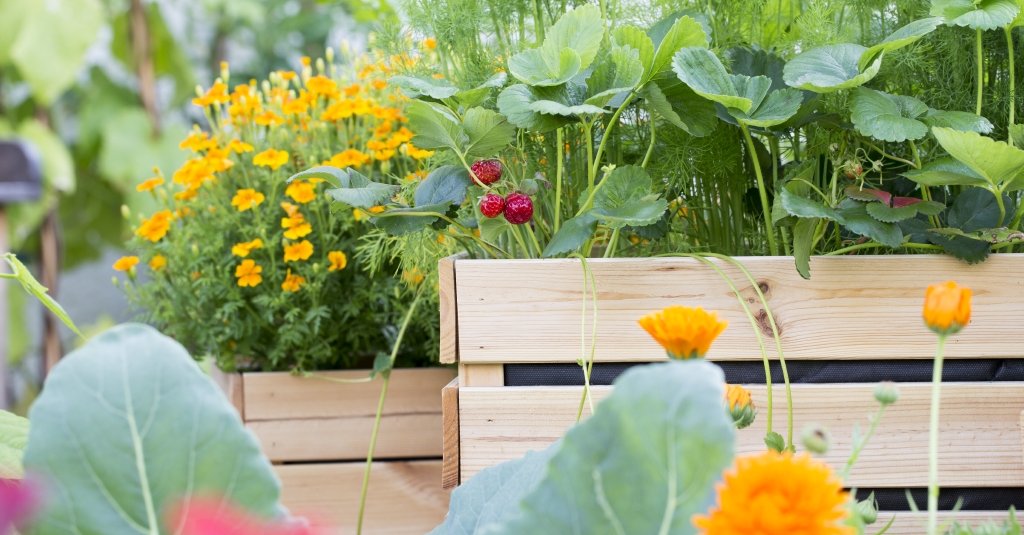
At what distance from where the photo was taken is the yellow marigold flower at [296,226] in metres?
1.17

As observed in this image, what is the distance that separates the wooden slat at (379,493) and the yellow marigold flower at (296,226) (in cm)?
30

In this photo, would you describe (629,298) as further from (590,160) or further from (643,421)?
(643,421)

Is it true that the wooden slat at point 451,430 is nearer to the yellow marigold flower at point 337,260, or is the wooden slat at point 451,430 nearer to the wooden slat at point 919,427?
the wooden slat at point 919,427

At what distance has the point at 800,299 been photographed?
83 cm

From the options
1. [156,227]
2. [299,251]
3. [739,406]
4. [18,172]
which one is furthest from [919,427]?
[18,172]

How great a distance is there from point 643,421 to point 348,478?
0.98 metres

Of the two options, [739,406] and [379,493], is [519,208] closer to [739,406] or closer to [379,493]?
[739,406]

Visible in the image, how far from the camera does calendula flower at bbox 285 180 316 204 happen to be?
A: 117 cm

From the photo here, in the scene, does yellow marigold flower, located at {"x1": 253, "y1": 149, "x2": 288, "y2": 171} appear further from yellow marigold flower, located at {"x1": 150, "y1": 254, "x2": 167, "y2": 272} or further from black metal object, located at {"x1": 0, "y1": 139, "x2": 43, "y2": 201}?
black metal object, located at {"x1": 0, "y1": 139, "x2": 43, "y2": 201}

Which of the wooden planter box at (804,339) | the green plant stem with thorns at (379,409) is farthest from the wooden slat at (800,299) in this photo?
the green plant stem with thorns at (379,409)

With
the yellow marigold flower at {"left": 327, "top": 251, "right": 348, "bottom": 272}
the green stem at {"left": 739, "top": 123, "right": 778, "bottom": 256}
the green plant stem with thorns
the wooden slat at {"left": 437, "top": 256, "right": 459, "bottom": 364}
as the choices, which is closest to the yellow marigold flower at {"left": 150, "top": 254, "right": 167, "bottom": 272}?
the yellow marigold flower at {"left": 327, "top": 251, "right": 348, "bottom": 272}

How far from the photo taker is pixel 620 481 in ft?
0.82

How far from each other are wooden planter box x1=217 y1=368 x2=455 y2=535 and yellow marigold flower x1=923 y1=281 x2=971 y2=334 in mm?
855

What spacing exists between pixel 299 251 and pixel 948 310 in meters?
0.94
